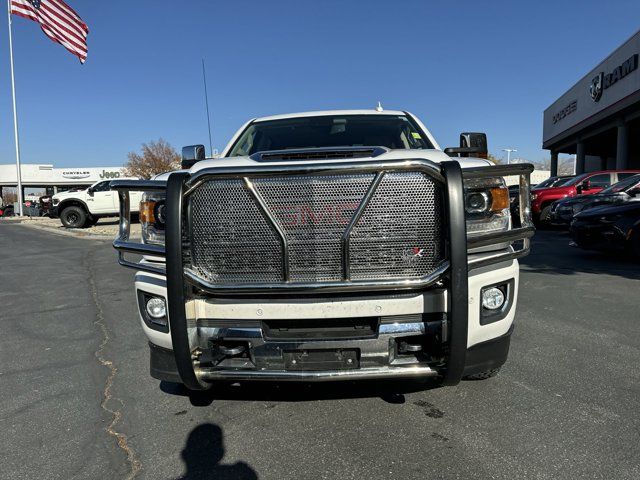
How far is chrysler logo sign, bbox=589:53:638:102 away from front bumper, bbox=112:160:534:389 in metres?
21.2

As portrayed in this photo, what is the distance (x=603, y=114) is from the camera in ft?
74.8

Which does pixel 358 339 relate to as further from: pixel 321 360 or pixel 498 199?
pixel 498 199

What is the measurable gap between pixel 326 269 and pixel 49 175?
272ft

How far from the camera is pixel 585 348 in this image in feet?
12.9

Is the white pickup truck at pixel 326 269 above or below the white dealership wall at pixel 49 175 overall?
below

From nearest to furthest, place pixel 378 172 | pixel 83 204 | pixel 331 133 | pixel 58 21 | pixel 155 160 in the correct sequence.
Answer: pixel 378 172, pixel 331 133, pixel 83 204, pixel 58 21, pixel 155 160

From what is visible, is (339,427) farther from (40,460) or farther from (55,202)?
(55,202)

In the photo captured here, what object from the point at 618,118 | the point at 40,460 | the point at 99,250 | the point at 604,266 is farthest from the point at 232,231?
A: the point at 618,118

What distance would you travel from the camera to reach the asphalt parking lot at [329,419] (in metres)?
2.41

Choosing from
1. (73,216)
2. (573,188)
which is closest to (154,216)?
(573,188)

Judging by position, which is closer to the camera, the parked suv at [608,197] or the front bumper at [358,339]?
the front bumper at [358,339]

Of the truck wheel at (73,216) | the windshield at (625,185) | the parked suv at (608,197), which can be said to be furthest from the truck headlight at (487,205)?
the truck wheel at (73,216)

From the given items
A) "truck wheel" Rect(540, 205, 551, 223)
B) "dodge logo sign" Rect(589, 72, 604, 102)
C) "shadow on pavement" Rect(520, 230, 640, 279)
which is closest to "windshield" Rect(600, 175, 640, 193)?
"shadow on pavement" Rect(520, 230, 640, 279)

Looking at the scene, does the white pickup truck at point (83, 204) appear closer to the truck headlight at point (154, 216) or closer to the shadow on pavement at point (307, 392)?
the shadow on pavement at point (307, 392)
